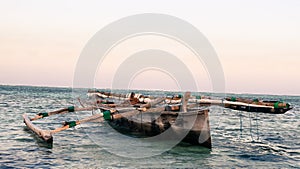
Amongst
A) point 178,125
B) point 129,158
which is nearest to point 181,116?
point 178,125

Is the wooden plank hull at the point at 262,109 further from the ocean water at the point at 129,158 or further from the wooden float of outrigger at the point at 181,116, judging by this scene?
the ocean water at the point at 129,158

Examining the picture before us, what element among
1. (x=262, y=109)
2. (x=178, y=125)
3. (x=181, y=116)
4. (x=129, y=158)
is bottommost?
(x=129, y=158)

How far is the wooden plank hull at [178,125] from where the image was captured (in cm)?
1543

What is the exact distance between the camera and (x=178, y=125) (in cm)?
1648

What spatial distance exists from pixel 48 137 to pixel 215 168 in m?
7.68

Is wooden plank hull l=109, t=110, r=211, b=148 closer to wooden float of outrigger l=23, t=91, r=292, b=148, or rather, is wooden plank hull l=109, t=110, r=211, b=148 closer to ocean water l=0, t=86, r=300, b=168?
wooden float of outrigger l=23, t=91, r=292, b=148

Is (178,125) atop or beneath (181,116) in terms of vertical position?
beneath

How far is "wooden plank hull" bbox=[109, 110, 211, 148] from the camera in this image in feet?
50.6

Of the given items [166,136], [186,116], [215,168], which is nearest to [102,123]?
[166,136]

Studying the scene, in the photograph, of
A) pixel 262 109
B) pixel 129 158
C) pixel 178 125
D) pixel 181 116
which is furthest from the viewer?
pixel 178 125

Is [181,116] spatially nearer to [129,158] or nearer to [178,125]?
[178,125]

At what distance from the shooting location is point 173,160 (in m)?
13.9

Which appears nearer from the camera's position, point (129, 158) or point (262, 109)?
point (129, 158)

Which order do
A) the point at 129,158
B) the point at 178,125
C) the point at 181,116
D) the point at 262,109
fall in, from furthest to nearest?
the point at 178,125, the point at 181,116, the point at 262,109, the point at 129,158
